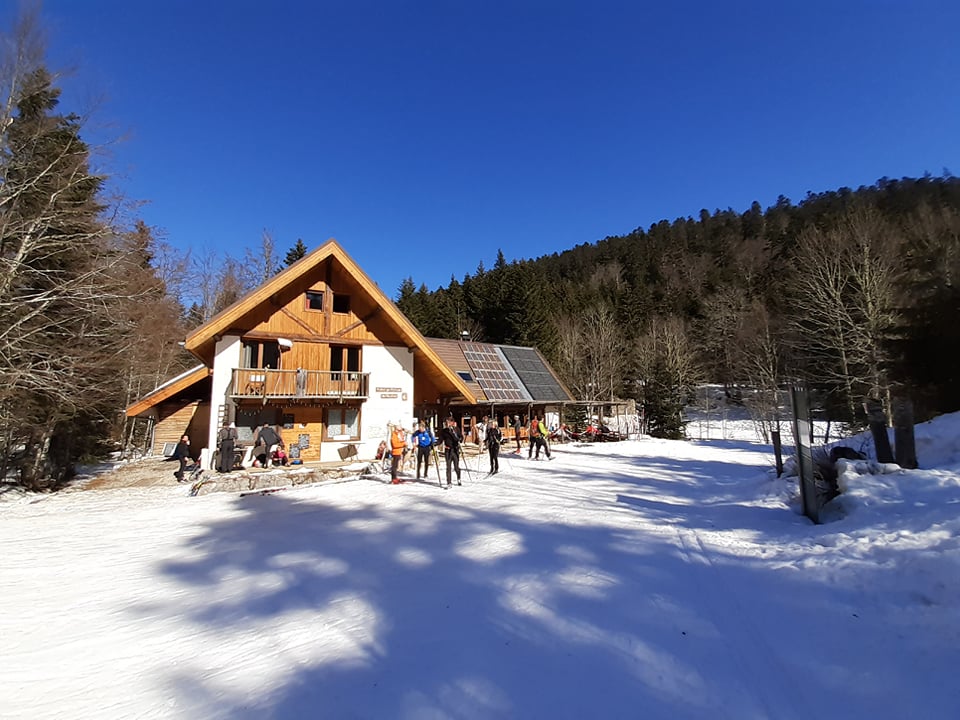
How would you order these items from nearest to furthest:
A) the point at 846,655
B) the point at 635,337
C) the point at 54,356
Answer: the point at 846,655 → the point at 54,356 → the point at 635,337

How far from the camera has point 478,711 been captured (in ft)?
9.96

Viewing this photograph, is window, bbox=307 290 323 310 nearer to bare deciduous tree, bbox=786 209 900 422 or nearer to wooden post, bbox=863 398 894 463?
wooden post, bbox=863 398 894 463

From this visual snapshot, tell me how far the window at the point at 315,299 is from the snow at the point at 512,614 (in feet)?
37.9

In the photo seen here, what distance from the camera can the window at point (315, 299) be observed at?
61.7 ft

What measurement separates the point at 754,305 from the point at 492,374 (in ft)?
101

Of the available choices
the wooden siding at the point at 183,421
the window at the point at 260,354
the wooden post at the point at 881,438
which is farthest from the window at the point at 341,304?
the wooden post at the point at 881,438

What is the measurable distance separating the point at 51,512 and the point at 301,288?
10.3 metres

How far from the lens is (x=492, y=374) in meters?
28.6

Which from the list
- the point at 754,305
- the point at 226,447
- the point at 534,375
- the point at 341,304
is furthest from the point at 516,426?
the point at 754,305

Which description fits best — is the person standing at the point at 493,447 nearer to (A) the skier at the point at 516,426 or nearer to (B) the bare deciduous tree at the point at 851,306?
(A) the skier at the point at 516,426

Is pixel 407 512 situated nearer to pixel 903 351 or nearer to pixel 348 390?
pixel 348 390

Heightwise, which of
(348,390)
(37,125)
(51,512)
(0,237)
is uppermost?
(37,125)

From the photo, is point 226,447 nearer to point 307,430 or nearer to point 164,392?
point 307,430

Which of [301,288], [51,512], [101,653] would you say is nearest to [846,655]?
[101,653]
